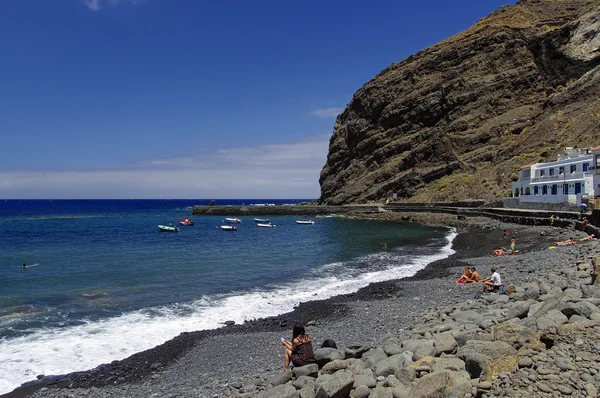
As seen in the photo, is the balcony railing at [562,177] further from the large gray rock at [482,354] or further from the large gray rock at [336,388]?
the large gray rock at [336,388]

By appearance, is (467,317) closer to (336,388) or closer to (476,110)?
(336,388)

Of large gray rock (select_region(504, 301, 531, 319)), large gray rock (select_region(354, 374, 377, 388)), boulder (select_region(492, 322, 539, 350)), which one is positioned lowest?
large gray rock (select_region(354, 374, 377, 388))

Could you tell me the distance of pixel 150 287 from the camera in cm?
2453

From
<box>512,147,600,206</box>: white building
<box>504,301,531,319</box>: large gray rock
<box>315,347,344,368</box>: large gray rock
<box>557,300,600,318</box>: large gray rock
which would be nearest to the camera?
<box>557,300,600,318</box>: large gray rock

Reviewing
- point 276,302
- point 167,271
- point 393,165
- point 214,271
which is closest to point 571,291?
point 276,302

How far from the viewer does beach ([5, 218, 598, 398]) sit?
1140 cm

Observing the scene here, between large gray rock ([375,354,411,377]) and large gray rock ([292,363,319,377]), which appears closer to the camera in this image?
large gray rock ([375,354,411,377])

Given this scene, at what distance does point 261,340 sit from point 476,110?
285 feet

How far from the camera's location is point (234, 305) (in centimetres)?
2011

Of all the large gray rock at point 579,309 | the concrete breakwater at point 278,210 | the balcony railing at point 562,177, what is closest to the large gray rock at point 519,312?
the large gray rock at point 579,309

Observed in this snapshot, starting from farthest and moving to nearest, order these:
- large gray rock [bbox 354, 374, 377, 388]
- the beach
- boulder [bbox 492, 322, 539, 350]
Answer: the beach, large gray rock [bbox 354, 374, 377, 388], boulder [bbox 492, 322, 539, 350]

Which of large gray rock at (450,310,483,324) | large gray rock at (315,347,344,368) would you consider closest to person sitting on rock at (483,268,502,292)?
large gray rock at (450,310,483,324)

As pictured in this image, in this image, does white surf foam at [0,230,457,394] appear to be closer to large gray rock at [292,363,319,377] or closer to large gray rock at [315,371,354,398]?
large gray rock at [292,363,319,377]

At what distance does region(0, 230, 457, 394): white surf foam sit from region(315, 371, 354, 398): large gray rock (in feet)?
28.9
